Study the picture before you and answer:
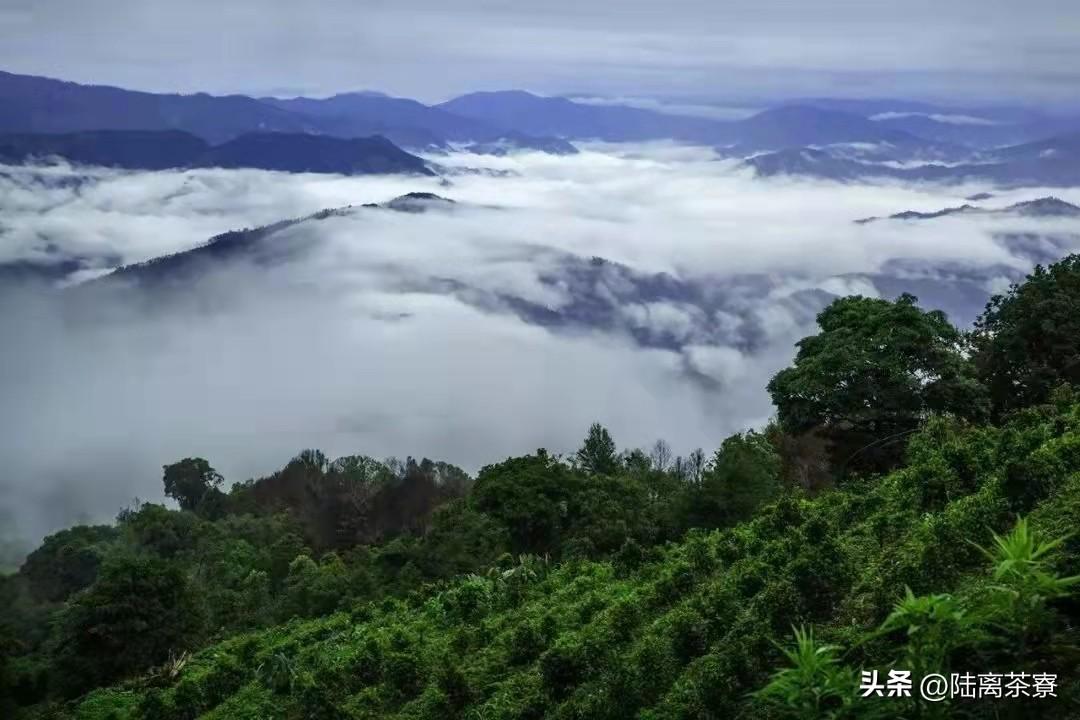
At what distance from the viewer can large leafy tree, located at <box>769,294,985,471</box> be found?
24375 mm

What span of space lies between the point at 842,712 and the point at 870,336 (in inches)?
862

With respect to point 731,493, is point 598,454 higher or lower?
lower

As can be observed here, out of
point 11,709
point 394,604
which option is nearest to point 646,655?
point 394,604

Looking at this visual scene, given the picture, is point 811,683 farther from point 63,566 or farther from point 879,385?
point 63,566

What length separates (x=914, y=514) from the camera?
11992mm

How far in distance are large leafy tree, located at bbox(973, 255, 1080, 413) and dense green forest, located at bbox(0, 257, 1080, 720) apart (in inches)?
3.8

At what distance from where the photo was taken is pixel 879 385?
81.3 feet

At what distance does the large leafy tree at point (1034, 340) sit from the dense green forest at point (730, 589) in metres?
0.10

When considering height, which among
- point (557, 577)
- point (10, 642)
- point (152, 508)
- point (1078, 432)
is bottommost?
point (152, 508)

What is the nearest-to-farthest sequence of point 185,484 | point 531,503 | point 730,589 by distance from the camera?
point 730,589 → point 531,503 → point 185,484

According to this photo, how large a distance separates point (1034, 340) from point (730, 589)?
1951cm

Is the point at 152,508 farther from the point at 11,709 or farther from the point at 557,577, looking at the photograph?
the point at 557,577

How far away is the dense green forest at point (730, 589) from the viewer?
6.49m

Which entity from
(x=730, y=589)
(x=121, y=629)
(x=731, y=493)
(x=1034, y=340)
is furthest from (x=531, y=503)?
(x=730, y=589)
